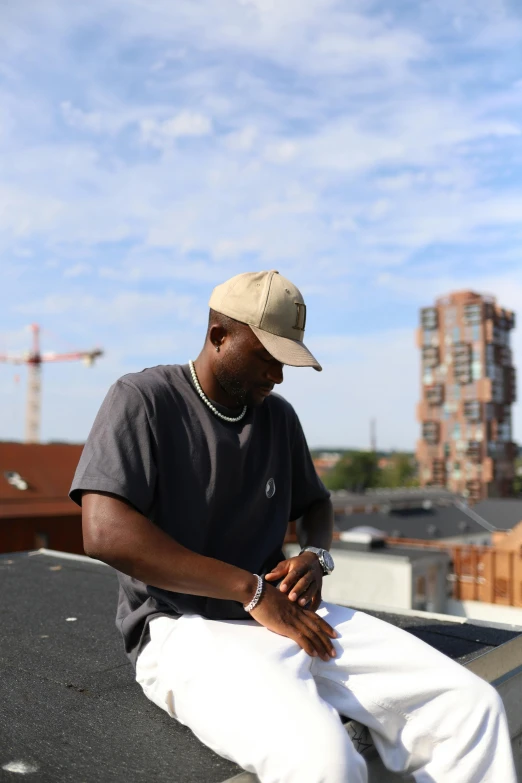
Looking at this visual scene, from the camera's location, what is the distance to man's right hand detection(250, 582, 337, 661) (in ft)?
6.40

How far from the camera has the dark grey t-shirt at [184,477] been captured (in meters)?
1.98

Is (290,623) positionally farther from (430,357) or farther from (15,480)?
(430,357)

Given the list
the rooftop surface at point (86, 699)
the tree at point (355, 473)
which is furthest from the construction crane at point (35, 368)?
the rooftop surface at point (86, 699)

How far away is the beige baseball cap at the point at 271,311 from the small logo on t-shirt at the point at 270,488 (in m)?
0.43

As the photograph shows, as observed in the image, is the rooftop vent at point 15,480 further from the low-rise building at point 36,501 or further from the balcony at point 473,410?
the balcony at point 473,410

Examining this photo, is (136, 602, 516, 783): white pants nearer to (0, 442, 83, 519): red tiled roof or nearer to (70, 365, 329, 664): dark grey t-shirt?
(70, 365, 329, 664): dark grey t-shirt

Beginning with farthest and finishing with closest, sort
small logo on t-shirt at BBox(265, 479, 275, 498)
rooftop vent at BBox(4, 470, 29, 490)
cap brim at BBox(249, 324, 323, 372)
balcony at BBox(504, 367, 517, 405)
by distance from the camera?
balcony at BBox(504, 367, 517, 405) < rooftop vent at BBox(4, 470, 29, 490) < small logo on t-shirt at BBox(265, 479, 275, 498) < cap brim at BBox(249, 324, 323, 372)

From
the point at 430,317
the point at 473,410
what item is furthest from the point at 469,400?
the point at 430,317

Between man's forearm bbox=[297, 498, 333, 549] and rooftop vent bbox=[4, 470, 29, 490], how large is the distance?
54.8 feet

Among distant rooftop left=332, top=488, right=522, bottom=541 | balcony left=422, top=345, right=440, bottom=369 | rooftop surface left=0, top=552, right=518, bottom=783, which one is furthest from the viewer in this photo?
balcony left=422, top=345, right=440, bottom=369

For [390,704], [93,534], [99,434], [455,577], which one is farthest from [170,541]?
[455,577]

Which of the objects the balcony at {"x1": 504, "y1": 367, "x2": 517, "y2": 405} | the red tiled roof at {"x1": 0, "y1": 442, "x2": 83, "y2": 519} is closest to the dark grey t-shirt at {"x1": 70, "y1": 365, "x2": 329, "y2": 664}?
the red tiled roof at {"x1": 0, "y1": 442, "x2": 83, "y2": 519}

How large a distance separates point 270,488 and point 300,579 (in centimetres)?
32

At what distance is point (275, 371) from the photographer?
219 cm
